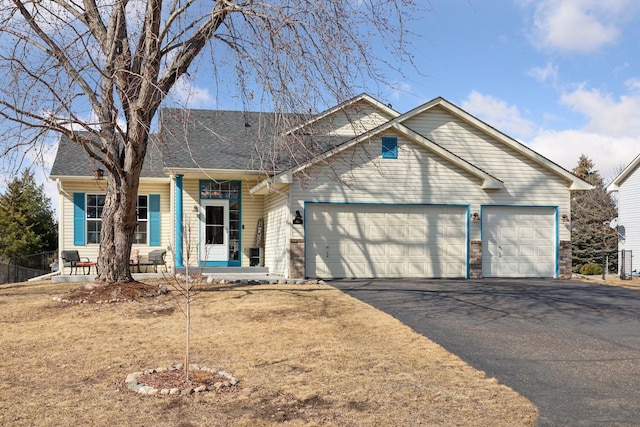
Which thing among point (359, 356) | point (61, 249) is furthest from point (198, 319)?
point (61, 249)

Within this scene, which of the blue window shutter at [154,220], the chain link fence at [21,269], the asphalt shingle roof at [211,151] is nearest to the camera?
the asphalt shingle roof at [211,151]

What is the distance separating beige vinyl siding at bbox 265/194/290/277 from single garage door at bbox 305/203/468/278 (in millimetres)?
623

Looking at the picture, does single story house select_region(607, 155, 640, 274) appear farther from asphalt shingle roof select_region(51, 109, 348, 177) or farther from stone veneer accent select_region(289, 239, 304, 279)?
stone veneer accent select_region(289, 239, 304, 279)

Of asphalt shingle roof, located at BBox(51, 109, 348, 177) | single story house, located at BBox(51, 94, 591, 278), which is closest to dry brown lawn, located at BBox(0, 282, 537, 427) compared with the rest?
single story house, located at BBox(51, 94, 591, 278)

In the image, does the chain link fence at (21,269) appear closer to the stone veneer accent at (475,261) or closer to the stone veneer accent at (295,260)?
the stone veneer accent at (295,260)

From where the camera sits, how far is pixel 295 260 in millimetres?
15805

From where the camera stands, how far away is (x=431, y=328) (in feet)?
30.3

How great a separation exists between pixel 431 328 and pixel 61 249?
46.3 feet

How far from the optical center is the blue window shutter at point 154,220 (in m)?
19.6

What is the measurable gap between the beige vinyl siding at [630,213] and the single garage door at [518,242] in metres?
11.1

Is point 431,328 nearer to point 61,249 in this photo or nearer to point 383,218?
point 383,218

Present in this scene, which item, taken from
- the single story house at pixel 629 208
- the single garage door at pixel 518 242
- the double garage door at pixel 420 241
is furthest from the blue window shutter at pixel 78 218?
the single story house at pixel 629 208

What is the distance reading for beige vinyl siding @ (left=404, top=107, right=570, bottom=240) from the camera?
1745 cm

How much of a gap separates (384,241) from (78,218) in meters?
10.1
